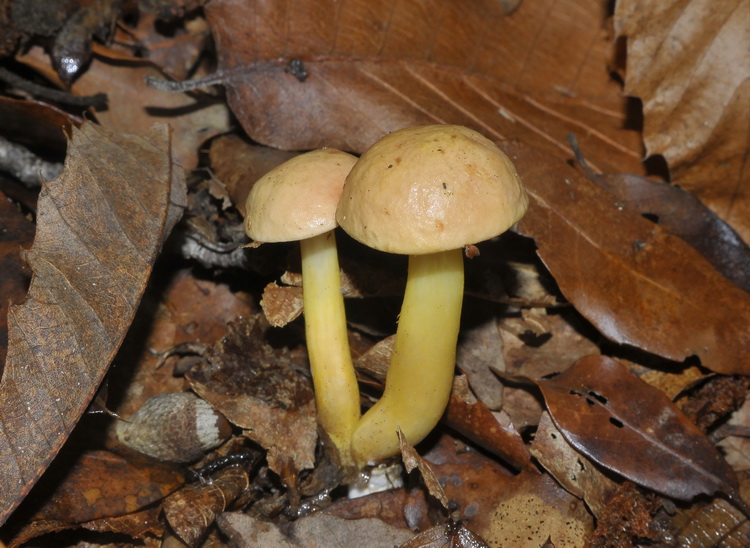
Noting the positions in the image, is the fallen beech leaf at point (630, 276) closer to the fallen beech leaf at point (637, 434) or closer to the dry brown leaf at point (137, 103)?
the fallen beech leaf at point (637, 434)

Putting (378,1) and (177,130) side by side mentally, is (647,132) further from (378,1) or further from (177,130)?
(177,130)

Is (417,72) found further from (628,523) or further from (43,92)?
(628,523)

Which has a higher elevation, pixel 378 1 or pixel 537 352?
pixel 378 1

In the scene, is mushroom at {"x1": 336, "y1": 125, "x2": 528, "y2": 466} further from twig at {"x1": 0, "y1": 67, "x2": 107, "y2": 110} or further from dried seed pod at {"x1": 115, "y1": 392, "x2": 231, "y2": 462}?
twig at {"x1": 0, "y1": 67, "x2": 107, "y2": 110}

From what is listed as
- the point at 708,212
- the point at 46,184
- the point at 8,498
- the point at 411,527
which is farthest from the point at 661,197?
the point at 8,498

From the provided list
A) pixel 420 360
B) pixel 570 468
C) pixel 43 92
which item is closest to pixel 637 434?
pixel 570 468

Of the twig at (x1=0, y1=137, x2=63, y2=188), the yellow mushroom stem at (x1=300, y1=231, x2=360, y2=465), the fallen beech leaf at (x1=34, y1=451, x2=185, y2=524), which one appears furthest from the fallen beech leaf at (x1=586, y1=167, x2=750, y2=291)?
the twig at (x1=0, y1=137, x2=63, y2=188)

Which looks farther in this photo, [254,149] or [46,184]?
[254,149]

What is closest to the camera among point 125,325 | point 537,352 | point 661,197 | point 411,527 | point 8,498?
point 8,498
